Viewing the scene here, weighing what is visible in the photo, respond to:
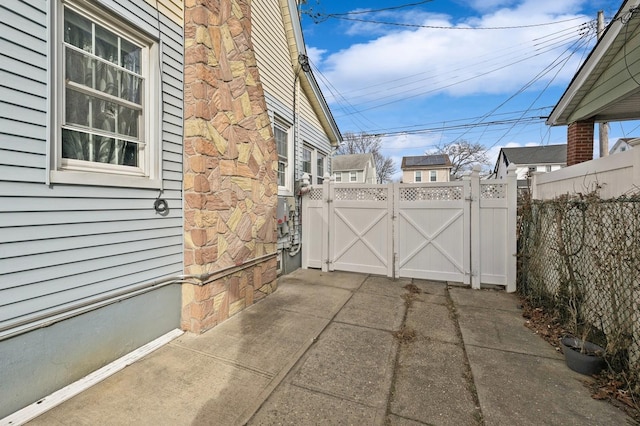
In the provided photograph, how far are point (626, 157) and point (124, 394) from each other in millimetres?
4921

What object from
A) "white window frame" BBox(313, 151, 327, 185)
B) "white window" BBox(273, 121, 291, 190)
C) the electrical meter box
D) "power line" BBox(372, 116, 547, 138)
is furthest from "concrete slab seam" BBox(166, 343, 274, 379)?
"power line" BBox(372, 116, 547, 138)

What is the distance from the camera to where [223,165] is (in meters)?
A: 3.68

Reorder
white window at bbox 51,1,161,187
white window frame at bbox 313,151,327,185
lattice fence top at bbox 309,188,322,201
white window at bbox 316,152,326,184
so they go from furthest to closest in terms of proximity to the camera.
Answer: white window at bbox 316,152,326,184 → white window frame at bbox 313,151,327,185 → lattice fence top at bbox 309,188,322,201 → white window at bbox 51,1,161,187

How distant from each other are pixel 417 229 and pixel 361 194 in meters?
1.35

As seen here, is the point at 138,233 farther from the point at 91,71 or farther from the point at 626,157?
the point at 626,157

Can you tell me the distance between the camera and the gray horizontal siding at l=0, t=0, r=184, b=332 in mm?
1996

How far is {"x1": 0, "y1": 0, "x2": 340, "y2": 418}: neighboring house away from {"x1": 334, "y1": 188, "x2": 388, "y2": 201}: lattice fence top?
2.24 m

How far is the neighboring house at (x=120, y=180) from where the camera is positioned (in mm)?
2074

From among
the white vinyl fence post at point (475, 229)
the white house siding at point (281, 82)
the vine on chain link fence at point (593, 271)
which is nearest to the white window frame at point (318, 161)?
the white house siding at point (281, 82)

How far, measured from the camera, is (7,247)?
6.55 feet

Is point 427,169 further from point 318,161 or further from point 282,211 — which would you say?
point 282,211

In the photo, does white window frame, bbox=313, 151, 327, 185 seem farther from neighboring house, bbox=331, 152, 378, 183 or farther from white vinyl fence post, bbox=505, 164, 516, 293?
neighboring house, bbox=331, 152, 378, 183

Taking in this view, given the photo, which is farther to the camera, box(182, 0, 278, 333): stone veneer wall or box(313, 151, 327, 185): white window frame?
box(313, 151, 327, 185): white window frame

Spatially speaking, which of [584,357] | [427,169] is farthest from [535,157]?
[584,357]
